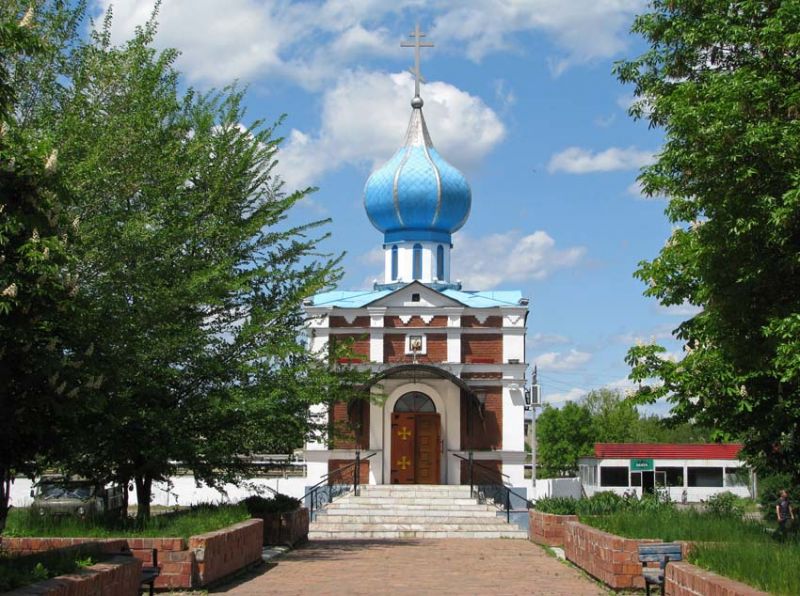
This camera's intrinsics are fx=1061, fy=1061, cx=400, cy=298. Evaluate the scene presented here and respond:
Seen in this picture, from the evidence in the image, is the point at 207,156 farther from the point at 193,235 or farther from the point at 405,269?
the point at 405,269

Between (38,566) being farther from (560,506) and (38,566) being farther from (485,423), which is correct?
(485,423)

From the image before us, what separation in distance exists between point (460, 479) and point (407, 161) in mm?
10386

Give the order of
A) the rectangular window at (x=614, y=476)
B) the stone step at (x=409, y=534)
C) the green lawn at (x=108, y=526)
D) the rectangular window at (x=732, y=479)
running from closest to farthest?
1. the green lawn at (x=108, y=526)
2. the stone step at (x=409, y=534)
3. the rectangular window at (x=614, y=476)
4. the rectangular window at (x=732, y=479)

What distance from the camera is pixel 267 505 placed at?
19.5 meters

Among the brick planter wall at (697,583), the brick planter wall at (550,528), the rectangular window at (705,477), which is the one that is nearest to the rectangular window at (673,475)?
the rectangular window at (705,477)

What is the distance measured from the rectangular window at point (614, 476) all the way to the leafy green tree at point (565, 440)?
13014mm

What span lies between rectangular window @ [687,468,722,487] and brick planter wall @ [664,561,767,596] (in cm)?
3824

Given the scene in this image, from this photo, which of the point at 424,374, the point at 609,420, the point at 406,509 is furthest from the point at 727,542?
the point at 609,420

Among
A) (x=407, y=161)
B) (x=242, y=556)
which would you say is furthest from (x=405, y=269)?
(x=242, y=556)

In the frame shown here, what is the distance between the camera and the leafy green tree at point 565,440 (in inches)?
2376

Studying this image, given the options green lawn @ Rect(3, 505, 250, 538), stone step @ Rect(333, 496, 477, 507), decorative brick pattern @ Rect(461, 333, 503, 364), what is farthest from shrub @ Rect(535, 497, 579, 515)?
decorative brick pattern @ Rect(461, 333, 503, 364)

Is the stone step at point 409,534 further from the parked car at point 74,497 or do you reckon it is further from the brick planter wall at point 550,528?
the parked car at point 74,497

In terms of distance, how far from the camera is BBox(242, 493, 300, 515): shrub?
19188mm

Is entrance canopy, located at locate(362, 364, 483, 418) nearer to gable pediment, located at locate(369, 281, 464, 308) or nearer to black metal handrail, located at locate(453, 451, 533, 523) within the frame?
black metal handrail, located at locate(453, 451, 533, 523)
